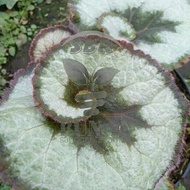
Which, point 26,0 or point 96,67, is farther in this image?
point 26,0

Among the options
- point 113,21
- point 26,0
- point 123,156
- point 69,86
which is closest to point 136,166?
point 123,156

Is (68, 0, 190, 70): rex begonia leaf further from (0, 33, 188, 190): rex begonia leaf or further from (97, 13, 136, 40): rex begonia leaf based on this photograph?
(0, 33, 188, 190): rex begonia leaf

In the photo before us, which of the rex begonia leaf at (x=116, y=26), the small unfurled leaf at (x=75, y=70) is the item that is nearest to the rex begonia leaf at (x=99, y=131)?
the small unfurled leaf at (x=75, y=70)

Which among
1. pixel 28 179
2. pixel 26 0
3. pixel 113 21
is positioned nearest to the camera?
pixel 28 179

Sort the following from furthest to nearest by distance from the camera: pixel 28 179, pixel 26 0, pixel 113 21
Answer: pixel 26 0 → pixel 113 21 → pixel 28 179

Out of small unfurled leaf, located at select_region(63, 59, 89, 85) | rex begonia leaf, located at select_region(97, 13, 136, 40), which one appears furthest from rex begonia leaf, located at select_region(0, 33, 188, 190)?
rex begonia leaf, located at select_region(97, 13, 136, 40)

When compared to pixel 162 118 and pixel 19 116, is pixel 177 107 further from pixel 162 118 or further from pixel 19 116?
pixel 19 116

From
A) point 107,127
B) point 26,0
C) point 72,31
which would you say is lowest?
point 26,0
